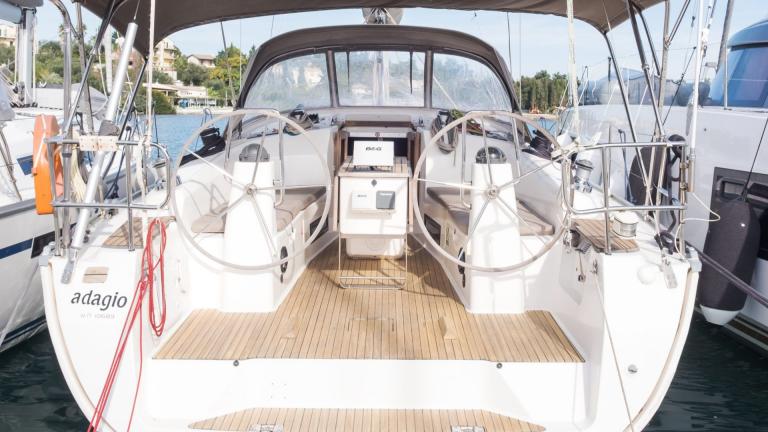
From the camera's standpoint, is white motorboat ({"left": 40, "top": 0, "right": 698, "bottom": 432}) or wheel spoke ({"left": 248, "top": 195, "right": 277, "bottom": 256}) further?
wheel spoke ({"left": 248, "top": 195, "right": 277, "bottom": 256})

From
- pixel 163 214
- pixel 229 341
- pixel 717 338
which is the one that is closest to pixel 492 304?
pixel 229 341

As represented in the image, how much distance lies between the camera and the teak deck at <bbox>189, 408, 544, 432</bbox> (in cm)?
240

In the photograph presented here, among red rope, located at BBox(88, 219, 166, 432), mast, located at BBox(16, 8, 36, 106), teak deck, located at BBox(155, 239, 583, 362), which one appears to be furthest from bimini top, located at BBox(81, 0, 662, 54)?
mast, located at BBox(16, 8, 36, 106)

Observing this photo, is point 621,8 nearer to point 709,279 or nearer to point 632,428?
point 709,279

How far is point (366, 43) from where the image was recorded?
5016 mm

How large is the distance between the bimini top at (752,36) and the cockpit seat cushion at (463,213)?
3306mm

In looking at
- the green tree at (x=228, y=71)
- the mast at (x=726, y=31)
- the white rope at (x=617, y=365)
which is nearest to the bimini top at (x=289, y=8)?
the green tree at (x=228, y=71)

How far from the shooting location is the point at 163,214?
2930 mm

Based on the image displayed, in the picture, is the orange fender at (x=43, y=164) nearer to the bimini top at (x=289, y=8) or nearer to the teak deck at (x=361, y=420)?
the teak deck at (x=361, y=420)

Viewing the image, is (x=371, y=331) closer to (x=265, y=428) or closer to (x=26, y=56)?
(x=265, y=428)

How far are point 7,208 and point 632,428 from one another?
13.1 feet

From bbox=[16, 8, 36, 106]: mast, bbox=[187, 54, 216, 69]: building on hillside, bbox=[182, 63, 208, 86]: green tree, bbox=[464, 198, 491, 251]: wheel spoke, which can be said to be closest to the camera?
bbox=[464, 198, 491, 251]: wheel spoke

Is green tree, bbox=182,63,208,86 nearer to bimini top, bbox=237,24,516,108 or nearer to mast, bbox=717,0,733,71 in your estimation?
bimini top, bbox=237,24,516,108

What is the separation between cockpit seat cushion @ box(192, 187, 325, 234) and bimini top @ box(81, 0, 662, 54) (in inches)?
49.1
